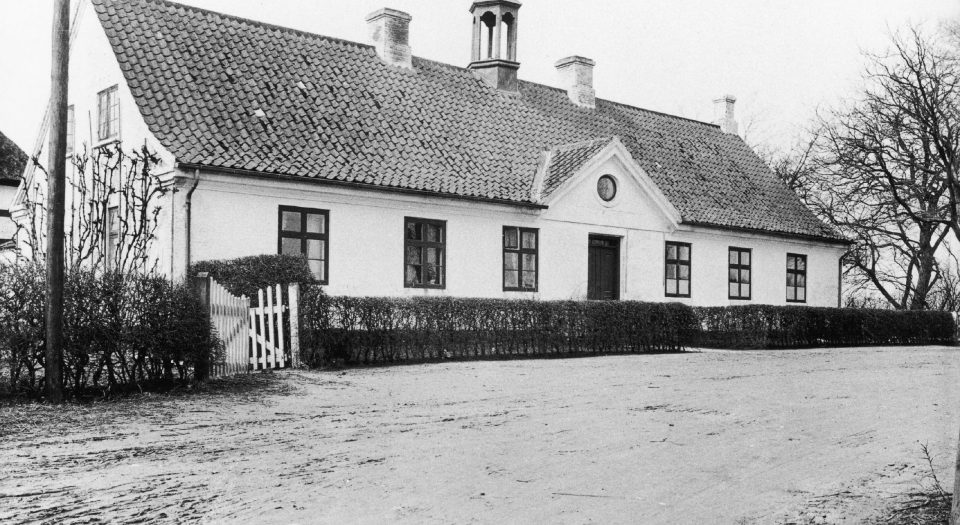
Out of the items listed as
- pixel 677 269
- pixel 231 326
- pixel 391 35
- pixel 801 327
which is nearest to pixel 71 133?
pixel 391 35

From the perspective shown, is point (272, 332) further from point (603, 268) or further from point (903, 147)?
point (903, 147)

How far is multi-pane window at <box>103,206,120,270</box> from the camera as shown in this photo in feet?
65.8

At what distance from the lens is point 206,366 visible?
493 inches

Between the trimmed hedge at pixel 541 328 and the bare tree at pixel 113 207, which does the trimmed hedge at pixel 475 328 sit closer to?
the trimmed hedge at pixel 541 328

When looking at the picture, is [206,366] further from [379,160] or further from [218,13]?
[218,13]

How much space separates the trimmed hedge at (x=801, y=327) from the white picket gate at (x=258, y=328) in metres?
12.1

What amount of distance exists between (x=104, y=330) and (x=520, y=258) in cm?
1335

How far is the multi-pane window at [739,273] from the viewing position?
28719 mm

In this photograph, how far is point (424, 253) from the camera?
2162 centimetres

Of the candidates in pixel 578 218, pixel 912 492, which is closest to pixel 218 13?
pixel 578 218

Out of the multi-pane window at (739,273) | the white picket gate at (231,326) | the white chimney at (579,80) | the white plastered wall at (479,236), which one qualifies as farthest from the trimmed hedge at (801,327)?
the white picket gate at (231,326)

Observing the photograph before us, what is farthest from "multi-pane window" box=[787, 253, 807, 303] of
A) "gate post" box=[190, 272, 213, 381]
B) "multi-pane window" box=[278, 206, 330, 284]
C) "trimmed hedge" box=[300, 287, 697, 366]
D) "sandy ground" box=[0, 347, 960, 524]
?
"gate post" box=[190, 272, 213, 381]

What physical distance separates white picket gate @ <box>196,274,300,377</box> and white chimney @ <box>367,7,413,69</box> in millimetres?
11659

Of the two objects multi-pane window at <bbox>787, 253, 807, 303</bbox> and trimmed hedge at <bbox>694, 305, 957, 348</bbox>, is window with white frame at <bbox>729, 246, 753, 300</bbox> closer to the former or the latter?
multi-pane window at <bbox>787, 253, 807, 303</bbox>
